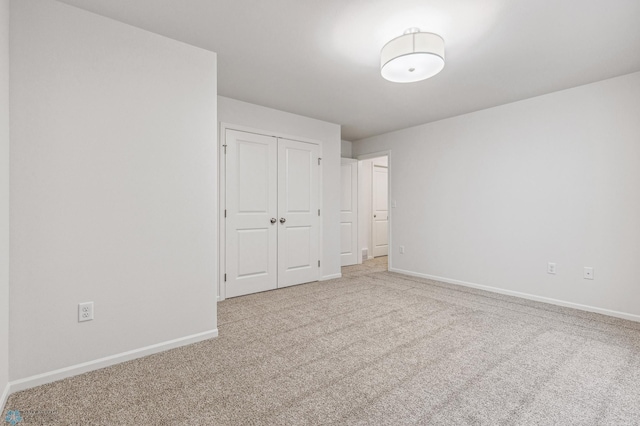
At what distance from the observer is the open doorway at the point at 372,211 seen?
5.91m

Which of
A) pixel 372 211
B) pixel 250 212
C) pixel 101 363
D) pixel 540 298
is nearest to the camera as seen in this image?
pixel 101 363

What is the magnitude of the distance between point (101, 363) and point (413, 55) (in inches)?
115

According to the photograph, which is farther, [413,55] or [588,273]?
[588,273]

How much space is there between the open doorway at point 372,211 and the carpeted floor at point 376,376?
3084 millimetres

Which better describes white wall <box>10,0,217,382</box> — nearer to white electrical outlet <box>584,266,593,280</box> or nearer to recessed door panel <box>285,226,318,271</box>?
recessed door panel <box>285,226,318,271</box>

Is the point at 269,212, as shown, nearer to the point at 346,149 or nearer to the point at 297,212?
the point at 297,212

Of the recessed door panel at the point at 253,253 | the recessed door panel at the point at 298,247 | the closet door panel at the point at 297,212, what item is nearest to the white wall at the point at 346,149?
the closet door panel at the point at 297,212

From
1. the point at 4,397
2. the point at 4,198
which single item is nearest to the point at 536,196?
the point at 4,198

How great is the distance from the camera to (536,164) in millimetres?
3443

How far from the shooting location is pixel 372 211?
21.3 ft

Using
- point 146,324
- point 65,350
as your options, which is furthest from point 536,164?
point 65,350

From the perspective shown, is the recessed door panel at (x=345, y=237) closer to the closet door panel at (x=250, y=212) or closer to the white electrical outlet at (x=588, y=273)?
the closet door panel at (x=250, y=212)

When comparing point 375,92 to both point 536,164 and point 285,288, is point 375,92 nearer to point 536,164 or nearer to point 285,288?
point 536,164

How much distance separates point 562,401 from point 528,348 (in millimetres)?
676
